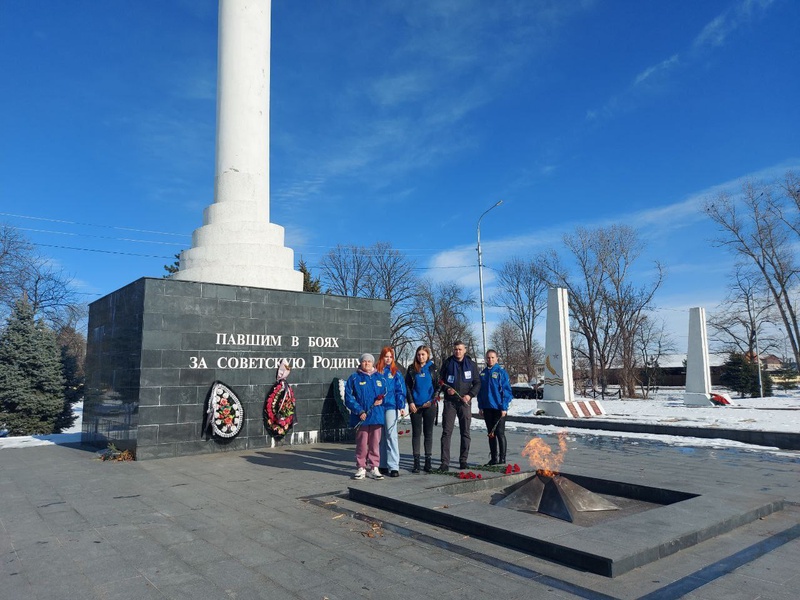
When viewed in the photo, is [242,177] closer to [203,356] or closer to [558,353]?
[203,356]

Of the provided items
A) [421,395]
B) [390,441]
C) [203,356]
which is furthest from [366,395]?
[203,356]

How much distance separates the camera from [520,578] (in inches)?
153

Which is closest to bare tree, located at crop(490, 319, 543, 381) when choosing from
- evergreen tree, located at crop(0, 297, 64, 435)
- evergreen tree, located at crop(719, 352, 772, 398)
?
evergreen tree, located at crop(719, 352, 772, 398)

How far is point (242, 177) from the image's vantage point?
1209 centimetres

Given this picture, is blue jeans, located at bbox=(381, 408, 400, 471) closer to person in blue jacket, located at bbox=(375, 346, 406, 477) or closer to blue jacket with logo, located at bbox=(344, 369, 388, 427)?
person in blue jacket, located at bbox=(375, 346, 406, 477)

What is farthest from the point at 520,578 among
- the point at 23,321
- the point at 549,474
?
the point at 23,321

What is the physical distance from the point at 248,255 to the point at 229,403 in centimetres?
320

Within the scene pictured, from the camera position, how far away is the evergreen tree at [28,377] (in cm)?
1525

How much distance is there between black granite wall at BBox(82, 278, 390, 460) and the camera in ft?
30.5

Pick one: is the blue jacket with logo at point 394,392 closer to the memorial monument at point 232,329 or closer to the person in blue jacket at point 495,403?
the person in blue jacket at point 495,403

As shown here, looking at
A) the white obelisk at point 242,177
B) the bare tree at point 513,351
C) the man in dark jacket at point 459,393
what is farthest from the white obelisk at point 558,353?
the bare tree at point 513,351

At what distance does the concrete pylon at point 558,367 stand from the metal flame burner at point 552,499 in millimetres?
11898

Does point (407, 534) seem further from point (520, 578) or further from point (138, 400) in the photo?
point (138, 400)

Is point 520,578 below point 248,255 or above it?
below
